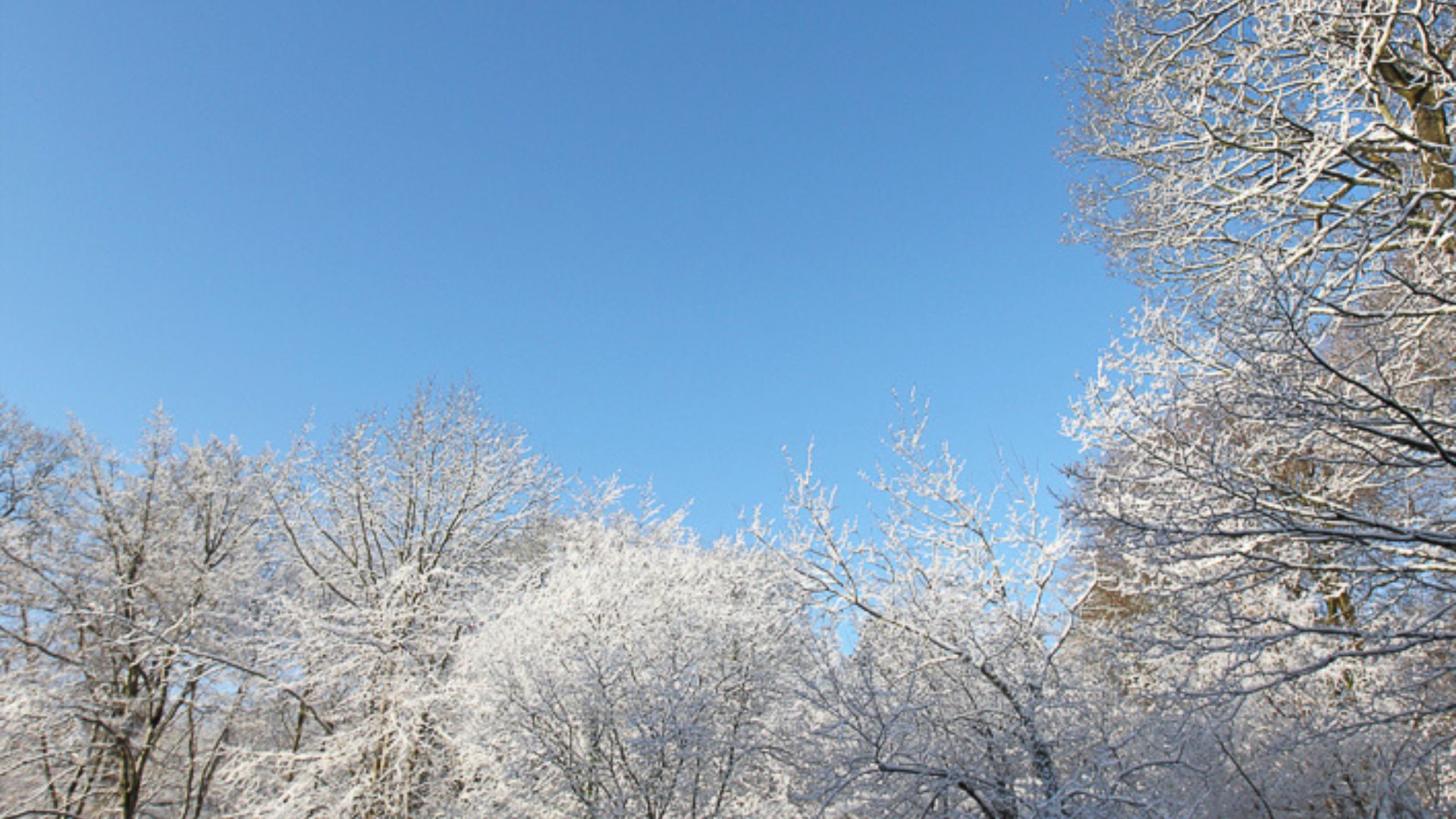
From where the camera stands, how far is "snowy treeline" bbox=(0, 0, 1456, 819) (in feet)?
13.8

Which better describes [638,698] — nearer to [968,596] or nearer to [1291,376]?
[968,596]

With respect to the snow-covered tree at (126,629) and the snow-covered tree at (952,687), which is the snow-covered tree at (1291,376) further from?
the snow-covered tree at (126,629)

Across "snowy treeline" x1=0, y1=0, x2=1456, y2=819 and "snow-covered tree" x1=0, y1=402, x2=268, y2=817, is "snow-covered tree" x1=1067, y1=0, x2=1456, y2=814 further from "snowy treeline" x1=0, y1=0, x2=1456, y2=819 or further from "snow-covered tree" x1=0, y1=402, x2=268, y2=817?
"snow-covered tree" x1=0, y1=402, x2=268, y2=817

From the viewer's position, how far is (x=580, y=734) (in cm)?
741

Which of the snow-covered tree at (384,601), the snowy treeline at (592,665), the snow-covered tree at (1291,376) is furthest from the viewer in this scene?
the snow-covered tree at (384,601)

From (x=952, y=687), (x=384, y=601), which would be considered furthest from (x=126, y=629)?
(x=952, y=687)

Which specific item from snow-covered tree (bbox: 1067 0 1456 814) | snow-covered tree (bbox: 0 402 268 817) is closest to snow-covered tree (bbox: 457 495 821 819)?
snow-covered tree (bbox: 1067 0 1456 814)

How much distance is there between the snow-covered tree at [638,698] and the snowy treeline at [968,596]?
5 cm

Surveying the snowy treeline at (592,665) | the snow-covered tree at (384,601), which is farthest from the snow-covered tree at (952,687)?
the snow-covered tree at (384,601)

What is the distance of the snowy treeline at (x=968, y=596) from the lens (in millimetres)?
4211

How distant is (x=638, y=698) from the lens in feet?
23.8

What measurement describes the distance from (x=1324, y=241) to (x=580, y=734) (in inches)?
303

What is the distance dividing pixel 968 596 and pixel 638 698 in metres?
3.33

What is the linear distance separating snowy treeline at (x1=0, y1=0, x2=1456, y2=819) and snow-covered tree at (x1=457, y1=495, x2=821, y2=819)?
0.16 ft
